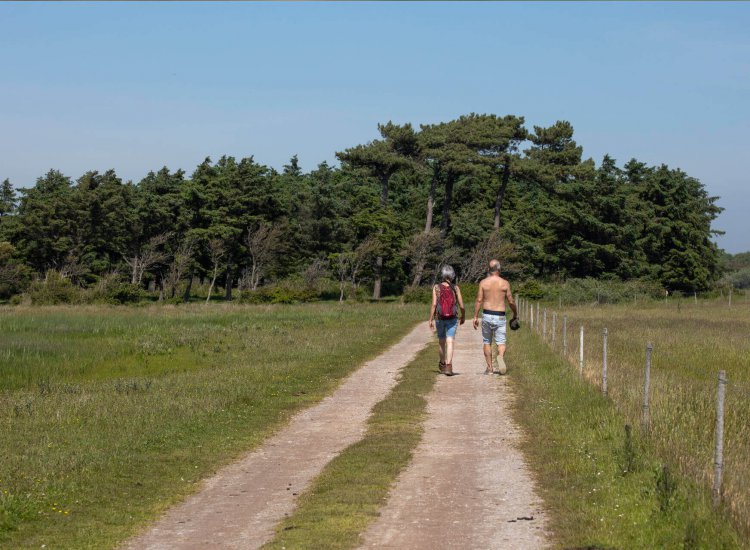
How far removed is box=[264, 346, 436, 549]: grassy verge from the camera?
7.64 metres

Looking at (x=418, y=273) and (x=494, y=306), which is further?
(x=418, y=273)

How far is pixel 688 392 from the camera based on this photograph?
50.9ft

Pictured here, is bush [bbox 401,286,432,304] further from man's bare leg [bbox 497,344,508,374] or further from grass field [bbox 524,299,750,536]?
man's bare leg [bbox 497,344,508,374]

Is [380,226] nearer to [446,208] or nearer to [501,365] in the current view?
[446,208]

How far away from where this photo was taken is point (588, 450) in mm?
10766

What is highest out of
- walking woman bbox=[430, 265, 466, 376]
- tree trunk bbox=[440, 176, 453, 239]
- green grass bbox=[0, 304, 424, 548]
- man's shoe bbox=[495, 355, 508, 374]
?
tree trunk bbox=[440, 176, 453, 239]

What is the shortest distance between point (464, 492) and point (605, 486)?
53.6 inches

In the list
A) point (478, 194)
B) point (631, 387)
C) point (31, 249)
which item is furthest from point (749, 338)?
point (31, 249)

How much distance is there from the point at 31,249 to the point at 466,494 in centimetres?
7754

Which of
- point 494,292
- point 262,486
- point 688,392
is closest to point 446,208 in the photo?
point 494,292

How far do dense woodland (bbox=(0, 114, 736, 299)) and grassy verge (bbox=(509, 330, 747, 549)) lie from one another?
205ft

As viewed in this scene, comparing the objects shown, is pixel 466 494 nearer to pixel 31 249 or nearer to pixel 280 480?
pixel 280 480

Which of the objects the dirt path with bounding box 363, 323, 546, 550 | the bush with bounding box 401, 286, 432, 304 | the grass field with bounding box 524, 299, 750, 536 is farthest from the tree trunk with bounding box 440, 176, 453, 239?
the dirt path with bounding box 363, 323, 546, 550

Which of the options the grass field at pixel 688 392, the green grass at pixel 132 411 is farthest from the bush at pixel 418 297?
the green grass at pixel 132 411
